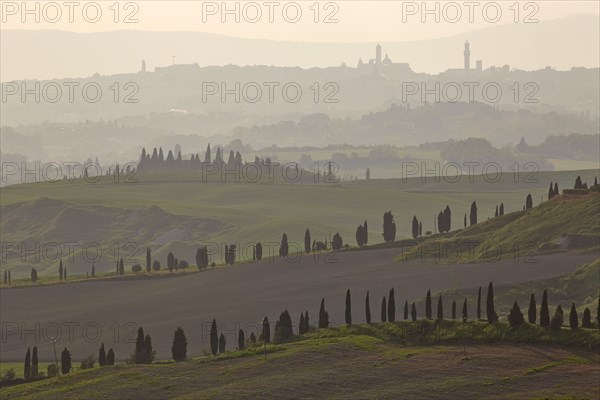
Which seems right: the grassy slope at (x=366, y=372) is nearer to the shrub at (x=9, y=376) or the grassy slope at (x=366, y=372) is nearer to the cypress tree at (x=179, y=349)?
the cypress tree at (x=179, y=349)

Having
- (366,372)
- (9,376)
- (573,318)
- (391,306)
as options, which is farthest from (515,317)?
(9,376)

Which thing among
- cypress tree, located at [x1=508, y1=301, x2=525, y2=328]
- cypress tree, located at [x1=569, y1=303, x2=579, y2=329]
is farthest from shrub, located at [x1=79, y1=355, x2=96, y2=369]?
cypress tree, located at [x1=569, y1=303, x2=579, y2=329]

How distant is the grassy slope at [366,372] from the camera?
142 metres

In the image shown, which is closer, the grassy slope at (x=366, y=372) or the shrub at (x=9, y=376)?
the grassy slope at (x=366, y=372)

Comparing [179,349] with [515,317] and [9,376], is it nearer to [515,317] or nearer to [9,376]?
[9,376]

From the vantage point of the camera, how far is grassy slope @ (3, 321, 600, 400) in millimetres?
141500

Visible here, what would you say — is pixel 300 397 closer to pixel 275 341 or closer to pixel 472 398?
pixel 472 398

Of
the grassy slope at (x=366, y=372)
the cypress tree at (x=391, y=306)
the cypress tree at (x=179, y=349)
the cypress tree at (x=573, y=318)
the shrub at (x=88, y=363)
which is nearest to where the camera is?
the grassy slope at (x=366, y=372)

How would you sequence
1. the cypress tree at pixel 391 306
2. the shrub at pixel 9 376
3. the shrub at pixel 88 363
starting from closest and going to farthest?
1. the shrub at pixel 9 376
2. the cypress tree at pixel 391 306
3. the shrub at pixel 88 363

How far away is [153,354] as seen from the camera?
193875mm

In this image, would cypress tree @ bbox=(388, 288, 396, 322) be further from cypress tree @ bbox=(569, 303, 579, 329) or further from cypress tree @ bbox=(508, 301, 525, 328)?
cypress tree @ bbox=(569, 303, 579, 329)

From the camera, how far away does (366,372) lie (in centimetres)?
15175

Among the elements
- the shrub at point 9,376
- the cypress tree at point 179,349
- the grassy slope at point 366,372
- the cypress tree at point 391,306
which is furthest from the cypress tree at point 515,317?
the shrub at point 9,376

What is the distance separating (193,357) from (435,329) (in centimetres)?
3955
